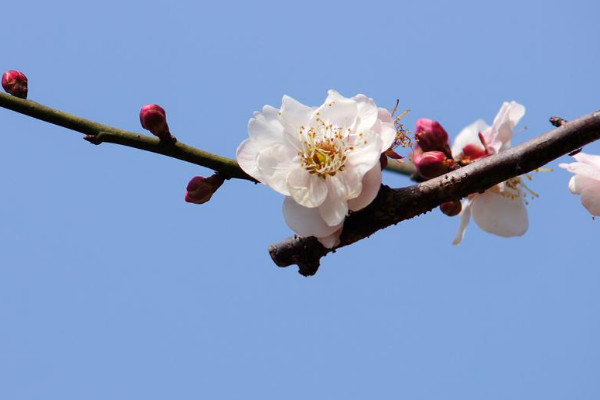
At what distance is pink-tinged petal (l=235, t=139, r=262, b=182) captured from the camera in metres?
1.65

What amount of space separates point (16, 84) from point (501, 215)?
1.41 meters

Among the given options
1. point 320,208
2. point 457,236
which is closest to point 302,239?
point 320,208

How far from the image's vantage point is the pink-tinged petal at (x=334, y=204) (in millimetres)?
1624

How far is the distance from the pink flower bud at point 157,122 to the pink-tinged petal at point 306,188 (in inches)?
11.8

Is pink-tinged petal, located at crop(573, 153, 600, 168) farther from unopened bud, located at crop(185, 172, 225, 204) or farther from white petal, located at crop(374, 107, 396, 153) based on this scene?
unopened bud, located at crop(185, 172, 225, 204)

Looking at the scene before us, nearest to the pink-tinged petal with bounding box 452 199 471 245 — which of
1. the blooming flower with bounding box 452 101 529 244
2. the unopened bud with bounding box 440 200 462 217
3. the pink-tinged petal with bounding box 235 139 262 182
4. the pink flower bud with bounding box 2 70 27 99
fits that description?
the blooming flower with bounding box 452 101 529 244

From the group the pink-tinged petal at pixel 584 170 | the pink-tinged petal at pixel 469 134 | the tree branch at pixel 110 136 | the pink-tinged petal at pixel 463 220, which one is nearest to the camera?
the tree branch at pixel 110 136

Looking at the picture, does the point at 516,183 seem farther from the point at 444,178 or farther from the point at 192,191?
the point at 192,191

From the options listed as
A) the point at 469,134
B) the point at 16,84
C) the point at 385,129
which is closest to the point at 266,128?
the point at 385,129

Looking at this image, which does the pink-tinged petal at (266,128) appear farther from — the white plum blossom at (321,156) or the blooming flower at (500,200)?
the blooming flower at (500,200)

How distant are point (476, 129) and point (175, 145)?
4.71 ft

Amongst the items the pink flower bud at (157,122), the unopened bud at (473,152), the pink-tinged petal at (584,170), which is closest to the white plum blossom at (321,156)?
the pink flower bud at (157,122)

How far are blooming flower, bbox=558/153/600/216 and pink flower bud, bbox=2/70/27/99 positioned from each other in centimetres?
139

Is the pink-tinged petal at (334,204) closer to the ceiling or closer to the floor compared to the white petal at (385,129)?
closer to the floor
